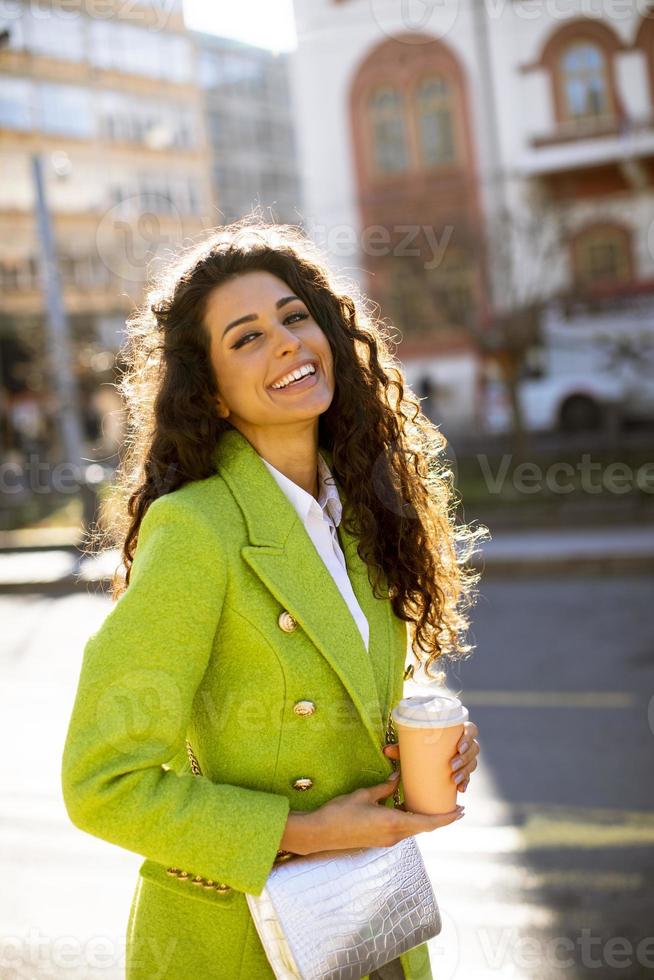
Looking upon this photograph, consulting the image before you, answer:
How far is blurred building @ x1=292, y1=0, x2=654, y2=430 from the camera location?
2058cm

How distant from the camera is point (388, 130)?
82.8ft

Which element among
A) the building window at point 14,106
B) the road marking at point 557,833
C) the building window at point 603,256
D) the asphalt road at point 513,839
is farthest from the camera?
the building window at point 14,106

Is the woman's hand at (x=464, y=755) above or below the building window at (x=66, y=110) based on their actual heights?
below

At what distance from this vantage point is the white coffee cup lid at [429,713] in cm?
166

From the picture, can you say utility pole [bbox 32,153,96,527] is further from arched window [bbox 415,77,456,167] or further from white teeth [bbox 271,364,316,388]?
white teeth [bbox 271,364,316,388]

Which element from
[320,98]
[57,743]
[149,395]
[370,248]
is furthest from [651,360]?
[149,395]

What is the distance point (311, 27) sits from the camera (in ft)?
82.7

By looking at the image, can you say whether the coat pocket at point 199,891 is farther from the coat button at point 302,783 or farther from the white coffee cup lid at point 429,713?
the white coffee cup lid at point 429,713

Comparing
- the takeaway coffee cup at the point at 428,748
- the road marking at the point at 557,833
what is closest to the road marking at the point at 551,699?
the road marking at the point at 557,833

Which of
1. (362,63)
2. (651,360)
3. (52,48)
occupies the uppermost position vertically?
(52,48)

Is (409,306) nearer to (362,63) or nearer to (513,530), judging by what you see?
(362,63)

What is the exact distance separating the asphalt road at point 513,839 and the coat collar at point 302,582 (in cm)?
208

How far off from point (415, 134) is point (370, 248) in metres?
4.93

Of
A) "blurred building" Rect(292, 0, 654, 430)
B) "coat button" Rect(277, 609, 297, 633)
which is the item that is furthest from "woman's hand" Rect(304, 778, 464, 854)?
"blurred building" Rect(292, 0, 654, 430)
